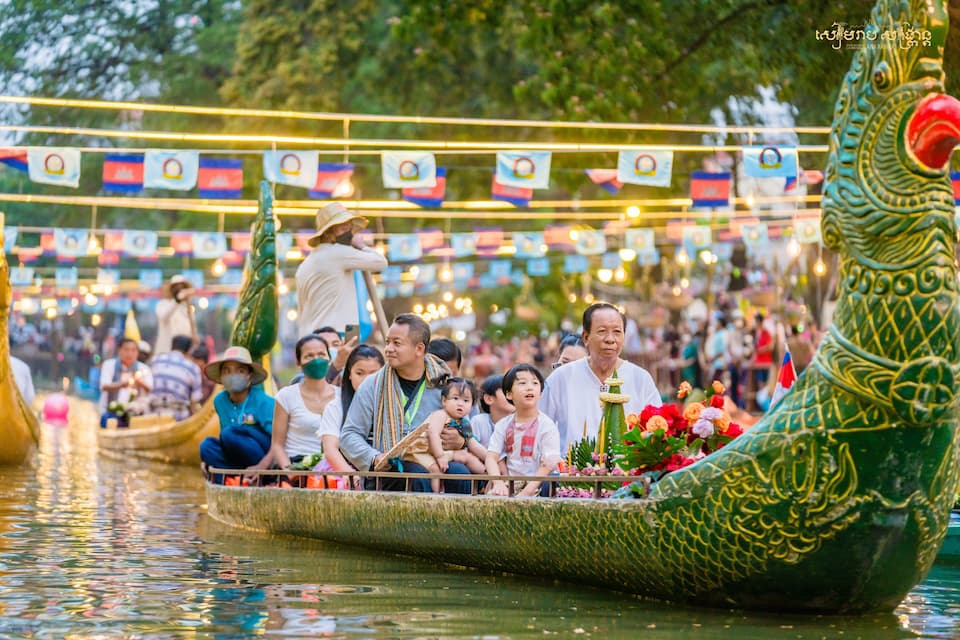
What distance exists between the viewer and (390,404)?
10.7m

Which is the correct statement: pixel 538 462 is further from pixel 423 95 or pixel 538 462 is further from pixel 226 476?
pixel 423 95

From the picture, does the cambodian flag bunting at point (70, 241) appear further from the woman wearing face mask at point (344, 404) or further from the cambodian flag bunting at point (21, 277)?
A: the woman wearing face mask at point (344, 404)

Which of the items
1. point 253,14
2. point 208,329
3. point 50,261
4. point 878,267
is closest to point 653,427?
point 878,267

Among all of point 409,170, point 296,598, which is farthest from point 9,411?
point 296,598

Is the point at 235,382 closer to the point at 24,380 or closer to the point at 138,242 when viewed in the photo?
the point at 24,380

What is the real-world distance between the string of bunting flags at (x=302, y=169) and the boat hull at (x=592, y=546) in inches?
399

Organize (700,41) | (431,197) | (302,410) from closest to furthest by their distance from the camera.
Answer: (302,410) < (700,41) < (431,197)

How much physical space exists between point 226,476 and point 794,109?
1825cm

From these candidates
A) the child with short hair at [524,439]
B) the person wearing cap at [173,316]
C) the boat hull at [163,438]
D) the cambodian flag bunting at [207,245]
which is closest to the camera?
the child with short hair at [524,439]

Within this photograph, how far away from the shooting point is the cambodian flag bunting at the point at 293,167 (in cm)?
2070

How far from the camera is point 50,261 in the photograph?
55.2m

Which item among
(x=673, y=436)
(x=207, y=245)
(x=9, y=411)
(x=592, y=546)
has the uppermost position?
(x=207, y=245)

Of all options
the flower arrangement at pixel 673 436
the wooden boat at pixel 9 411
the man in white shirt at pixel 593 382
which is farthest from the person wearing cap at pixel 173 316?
the flower arrangement at pixel 673 436

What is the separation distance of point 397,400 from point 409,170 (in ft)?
35.8
